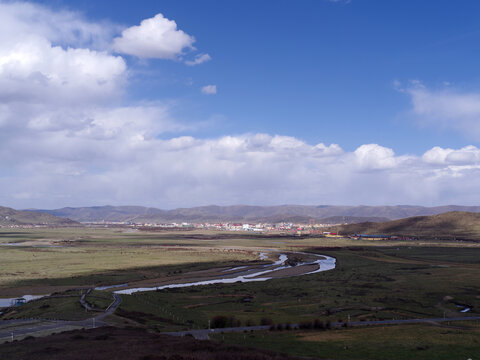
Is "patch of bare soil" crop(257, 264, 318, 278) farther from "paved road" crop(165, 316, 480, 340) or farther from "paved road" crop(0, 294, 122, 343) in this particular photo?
"paved road" crop(0, 294, 122, 343)

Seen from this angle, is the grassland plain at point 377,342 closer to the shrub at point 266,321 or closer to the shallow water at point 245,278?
the shrub at point 266,321

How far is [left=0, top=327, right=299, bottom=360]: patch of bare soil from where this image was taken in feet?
104

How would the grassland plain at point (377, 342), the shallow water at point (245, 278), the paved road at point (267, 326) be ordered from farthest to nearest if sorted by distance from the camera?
the shallow water at point (245, 278)
the paved road at point (267, 326)
the grassland plain at point (377, 342)

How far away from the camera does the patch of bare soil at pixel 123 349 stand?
3158 centimetres

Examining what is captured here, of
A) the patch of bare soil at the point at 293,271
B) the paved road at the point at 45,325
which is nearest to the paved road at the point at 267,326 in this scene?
the paved road at the point at 45,325

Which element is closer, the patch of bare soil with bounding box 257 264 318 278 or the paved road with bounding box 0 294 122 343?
the paved road with bounding box 0 294 122 343

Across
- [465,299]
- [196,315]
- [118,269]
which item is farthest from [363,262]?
[196,315]

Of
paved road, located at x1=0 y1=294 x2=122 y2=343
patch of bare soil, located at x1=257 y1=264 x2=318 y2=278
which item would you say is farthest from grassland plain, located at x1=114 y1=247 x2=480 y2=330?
patch of bare soil, located at x1=257 y1=264 x2=318 y2=278

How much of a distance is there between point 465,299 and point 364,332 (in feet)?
101

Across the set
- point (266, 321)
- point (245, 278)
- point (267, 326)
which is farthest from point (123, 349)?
point (245, 278)

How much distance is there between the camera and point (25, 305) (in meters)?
60.4

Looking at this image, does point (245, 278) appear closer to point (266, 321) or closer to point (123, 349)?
point (266, 321)

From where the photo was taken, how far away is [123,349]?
110 feet

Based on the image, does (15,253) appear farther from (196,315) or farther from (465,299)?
(465,299)
